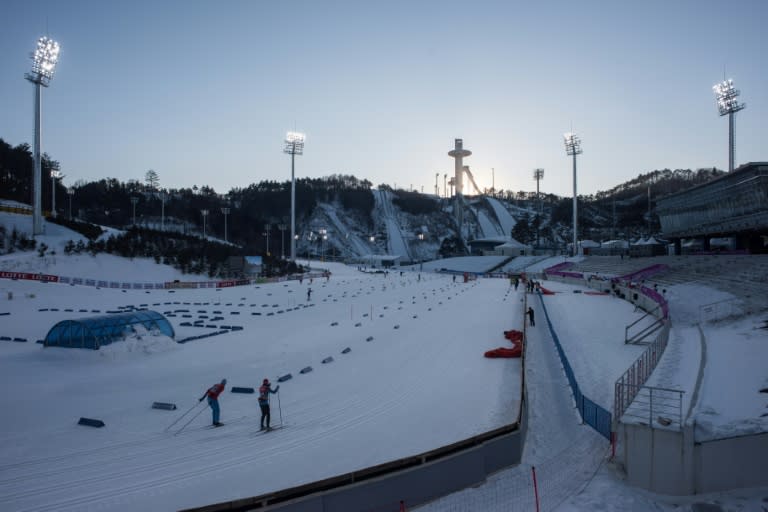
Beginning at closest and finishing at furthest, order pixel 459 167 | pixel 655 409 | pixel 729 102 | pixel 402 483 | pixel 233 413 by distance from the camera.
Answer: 1. pixel 402 483
2. pixel 655 409
3. pixel 233 413
4. pixel 729 102
5. pixel 459 167

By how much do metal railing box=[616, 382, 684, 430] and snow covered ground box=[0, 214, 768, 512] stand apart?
0.69 meters

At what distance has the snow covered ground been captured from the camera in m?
7.74

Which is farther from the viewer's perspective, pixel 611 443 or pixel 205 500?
pixel 611 443

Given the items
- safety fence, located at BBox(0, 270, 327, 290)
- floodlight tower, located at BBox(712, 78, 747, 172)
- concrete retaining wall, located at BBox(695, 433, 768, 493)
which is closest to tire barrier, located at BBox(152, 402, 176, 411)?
concrete retaining wall, located at BBox(695, 433, 768, 493)

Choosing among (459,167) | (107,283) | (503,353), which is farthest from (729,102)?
(459,167)

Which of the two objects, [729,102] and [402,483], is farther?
[729,102]

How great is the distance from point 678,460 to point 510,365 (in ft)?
27.1

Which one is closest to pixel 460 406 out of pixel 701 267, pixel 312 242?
pixel 701 267

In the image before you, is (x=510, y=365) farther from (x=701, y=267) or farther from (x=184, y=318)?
(x=701, y=267)

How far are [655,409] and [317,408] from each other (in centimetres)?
816

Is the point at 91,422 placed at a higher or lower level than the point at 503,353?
lower

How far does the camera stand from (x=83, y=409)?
11.8m

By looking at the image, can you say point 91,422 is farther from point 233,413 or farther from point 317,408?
point 317,408

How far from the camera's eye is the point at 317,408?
11891 mm
